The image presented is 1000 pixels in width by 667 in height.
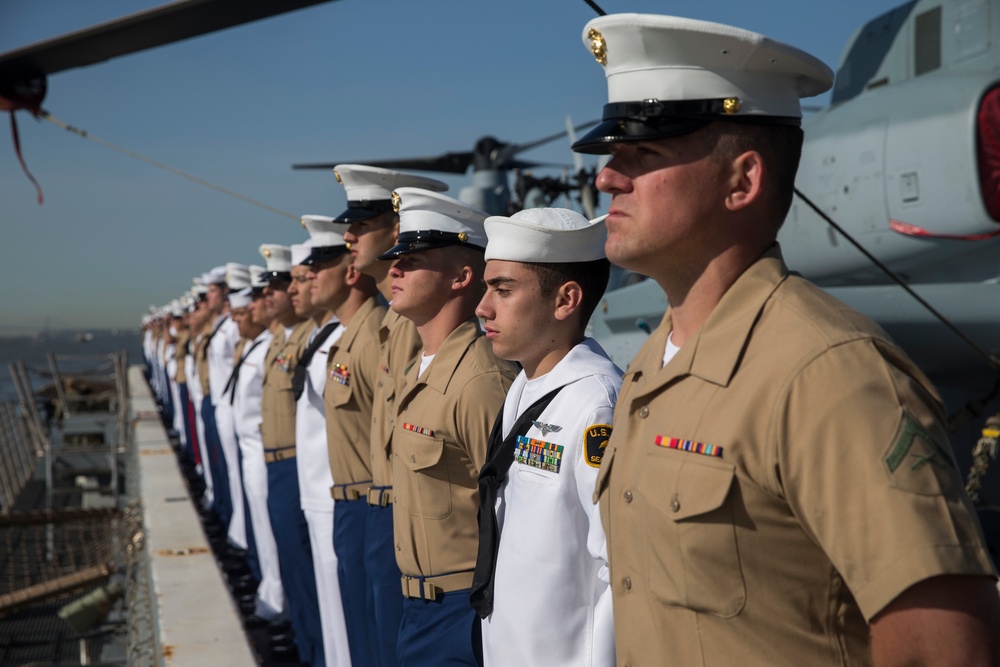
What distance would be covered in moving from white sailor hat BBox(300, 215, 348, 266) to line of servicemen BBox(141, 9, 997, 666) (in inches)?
71.4

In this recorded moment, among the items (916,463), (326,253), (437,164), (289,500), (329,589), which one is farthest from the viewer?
(437,164)

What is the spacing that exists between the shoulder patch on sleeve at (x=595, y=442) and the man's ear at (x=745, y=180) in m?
0.80

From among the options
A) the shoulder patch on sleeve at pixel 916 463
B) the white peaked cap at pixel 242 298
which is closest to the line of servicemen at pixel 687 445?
the shoulder patch on sleeve at pixel 916 463

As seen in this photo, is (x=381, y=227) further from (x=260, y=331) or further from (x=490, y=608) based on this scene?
(x=260, y=331)

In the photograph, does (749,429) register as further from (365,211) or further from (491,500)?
(365,211)

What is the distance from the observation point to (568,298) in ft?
8.36

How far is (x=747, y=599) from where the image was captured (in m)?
1.33

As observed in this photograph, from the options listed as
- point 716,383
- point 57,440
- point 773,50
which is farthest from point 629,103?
point 57,440

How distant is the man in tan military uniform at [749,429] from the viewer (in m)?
1.19

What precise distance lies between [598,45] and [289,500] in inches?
161

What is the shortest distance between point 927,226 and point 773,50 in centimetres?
567

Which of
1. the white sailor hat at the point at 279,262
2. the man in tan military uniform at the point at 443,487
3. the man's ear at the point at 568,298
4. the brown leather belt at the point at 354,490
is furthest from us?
the white sailor hat at the point at 279,262

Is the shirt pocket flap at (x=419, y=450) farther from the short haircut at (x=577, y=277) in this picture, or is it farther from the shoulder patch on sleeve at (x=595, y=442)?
the shoulder patch on sleeve at (x=595, y=442)

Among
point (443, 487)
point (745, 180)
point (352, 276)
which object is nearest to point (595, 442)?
point (443, 487)
